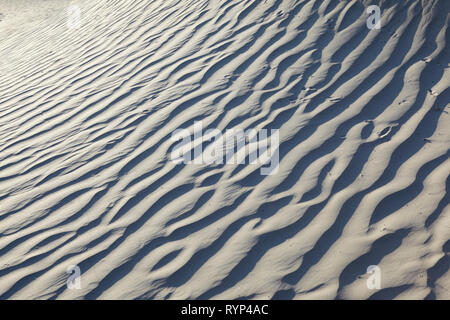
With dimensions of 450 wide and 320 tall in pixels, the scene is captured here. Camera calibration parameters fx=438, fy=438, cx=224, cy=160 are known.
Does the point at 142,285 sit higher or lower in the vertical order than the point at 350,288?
higher

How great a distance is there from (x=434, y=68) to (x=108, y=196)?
3.06 metres

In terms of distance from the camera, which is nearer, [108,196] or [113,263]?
[113,263]

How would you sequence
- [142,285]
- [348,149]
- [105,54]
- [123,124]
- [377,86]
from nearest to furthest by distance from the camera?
[142,285] → [348,149] → [377,86] → [123,124] → [105,54]

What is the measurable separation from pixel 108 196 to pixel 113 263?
0.67 meters

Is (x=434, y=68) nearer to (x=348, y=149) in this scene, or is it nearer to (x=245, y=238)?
(x=348, y=149)

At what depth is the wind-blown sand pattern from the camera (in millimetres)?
2721

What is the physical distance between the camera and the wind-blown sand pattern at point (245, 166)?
8.93 ft

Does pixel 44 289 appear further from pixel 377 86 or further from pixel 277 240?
pixel 377 86

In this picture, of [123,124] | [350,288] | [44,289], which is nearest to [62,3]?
[123,124]

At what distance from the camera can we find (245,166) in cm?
345

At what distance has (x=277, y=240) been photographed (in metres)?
2.86
